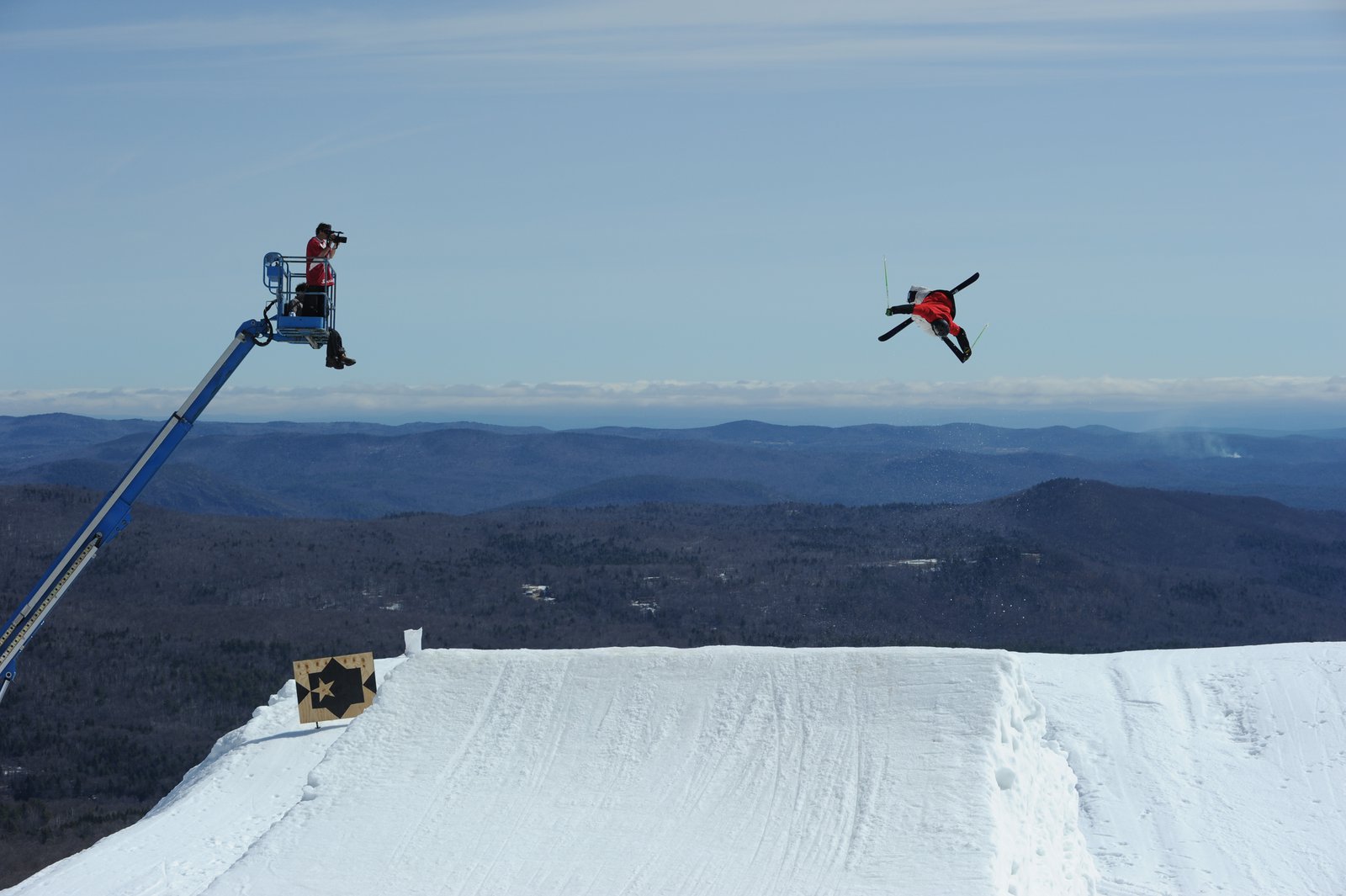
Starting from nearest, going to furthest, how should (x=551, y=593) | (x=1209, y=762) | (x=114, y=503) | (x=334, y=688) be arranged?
(x=114, y=503) < (x=1209, y=762) < (x=334, y=688) < (x=551, y=593)

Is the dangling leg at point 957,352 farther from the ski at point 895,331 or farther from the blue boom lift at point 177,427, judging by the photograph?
the blue boom lift at point 177,427

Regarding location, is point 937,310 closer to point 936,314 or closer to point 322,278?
point 936,314

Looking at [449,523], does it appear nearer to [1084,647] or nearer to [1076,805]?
[1084,647]

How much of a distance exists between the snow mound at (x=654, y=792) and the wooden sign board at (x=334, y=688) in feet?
8.57

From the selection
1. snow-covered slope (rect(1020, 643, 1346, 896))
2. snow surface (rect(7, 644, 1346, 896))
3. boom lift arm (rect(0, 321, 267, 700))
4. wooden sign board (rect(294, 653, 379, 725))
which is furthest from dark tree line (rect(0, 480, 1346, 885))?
snow-covered slope (rect(1020, 643, 1346, 896))

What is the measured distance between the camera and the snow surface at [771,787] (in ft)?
59.6

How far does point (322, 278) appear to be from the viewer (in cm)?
2166

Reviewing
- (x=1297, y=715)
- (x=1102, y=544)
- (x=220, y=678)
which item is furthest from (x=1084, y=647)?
(x=1297, y=715)

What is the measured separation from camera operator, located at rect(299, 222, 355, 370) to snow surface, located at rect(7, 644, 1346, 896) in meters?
7.39

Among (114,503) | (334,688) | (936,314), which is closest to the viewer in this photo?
(936,314)

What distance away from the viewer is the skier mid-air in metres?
19.2

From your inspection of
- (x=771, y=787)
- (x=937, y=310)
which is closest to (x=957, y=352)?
(x=937, y=310)

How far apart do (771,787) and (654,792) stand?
2001 mm

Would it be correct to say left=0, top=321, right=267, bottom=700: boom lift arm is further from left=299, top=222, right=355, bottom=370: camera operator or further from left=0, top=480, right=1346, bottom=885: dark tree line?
left=0, top=480, right=1346, bottom=885: dark tree line
